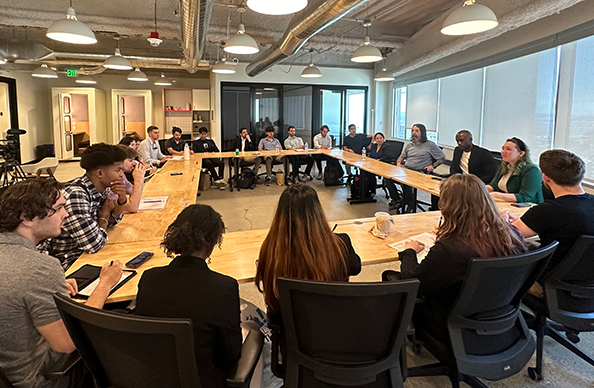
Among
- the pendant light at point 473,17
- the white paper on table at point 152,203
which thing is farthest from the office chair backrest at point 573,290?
the white paper on table at point 152,203

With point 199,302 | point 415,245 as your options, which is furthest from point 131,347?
point 415,245

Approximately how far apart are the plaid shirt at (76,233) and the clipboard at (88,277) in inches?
7.6

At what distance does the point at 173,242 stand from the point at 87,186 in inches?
46.1

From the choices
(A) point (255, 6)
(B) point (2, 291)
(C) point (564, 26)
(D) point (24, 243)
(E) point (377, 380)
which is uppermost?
(C) point (564, 26)

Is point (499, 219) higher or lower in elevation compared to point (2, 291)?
higher

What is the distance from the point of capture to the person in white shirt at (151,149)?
5.96 metres

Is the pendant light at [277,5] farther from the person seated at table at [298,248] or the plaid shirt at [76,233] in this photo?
the plaid shirt at [76,233]

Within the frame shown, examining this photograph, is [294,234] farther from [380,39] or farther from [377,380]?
[380,39]

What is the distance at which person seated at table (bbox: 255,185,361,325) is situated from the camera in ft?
4.72

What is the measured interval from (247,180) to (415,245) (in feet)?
Result: 17.6

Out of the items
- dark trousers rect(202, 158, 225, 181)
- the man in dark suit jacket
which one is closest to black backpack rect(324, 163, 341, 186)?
dark trousers rect(202, 158, 225, 181)

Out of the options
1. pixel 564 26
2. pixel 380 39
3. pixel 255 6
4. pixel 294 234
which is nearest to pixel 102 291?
pixel 294 234

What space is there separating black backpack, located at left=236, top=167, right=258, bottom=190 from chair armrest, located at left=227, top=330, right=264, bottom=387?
227 inches

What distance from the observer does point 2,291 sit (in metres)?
1.09
